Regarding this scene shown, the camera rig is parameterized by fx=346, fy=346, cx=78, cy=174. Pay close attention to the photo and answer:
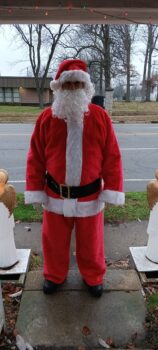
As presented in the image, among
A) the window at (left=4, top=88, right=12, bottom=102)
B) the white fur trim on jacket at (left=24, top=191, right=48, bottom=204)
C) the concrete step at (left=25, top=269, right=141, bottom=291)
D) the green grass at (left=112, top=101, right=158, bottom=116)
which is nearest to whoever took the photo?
the white fur trim on jacket at (left=24, top=191, right=48, bottom=204)

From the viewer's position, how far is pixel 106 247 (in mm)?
3629

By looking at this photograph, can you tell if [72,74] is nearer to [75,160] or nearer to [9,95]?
[75,160]

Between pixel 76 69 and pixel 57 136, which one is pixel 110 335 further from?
pixel 76 69

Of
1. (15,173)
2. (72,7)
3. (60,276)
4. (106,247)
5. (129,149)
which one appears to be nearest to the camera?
(60,276)

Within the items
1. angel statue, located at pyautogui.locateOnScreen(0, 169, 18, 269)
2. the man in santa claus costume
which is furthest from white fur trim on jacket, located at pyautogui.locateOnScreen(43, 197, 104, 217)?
angel statue, located at pyautogui.locateOnScreen(0, 169, 18, 269)

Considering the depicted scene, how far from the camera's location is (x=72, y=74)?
2.34 metres

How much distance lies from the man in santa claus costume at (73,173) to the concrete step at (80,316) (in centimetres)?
10

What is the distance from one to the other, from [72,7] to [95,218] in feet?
6.04

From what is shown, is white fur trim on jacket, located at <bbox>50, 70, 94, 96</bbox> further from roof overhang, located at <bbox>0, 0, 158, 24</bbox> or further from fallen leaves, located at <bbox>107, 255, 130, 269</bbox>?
fallen leaves, located at <bbox>107, 255, 130, 269</bbox>

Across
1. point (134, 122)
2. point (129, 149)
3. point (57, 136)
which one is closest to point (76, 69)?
point (57, 136)

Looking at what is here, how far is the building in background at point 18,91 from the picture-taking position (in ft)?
109

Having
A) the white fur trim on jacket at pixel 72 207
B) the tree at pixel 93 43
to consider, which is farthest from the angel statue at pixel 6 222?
the tree at pixel 93 43

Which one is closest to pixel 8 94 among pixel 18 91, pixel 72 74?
pixel 18 91

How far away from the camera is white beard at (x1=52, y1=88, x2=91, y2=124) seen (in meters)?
2.37
